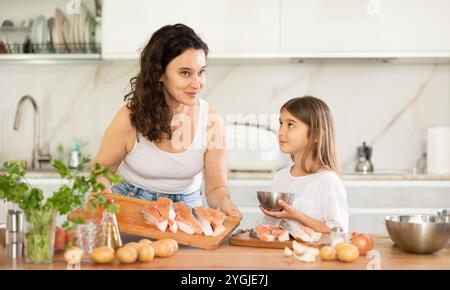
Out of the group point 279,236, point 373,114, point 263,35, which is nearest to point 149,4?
point 263,35

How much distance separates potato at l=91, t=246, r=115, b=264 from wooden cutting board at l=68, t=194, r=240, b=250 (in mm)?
218

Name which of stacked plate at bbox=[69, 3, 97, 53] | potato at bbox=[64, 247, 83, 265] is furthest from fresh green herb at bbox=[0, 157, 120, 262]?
stacked plate at bbox=[69, 3, 97, 53]

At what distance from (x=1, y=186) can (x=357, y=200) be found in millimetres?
2696

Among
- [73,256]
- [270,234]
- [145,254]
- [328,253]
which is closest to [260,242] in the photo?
[270,234]

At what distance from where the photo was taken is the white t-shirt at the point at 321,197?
100 inches

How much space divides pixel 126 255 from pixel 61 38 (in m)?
3.05

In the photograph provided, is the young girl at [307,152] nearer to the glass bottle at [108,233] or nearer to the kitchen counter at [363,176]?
the glass bottle at [108,233]

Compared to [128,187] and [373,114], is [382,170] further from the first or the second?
[128,187]

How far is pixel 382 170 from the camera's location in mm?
4707

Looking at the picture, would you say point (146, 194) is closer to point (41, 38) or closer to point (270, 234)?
point (270, 234)

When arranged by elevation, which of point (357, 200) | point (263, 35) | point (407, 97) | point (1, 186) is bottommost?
point (357, 200)

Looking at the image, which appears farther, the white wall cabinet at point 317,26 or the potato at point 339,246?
the white wall cabinet at point 317,26

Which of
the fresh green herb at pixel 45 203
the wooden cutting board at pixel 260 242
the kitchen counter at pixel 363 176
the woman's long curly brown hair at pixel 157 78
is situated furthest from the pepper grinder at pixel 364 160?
the fresh green herb at pixel 45 203

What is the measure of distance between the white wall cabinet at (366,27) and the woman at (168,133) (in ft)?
5.30
